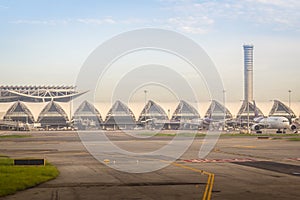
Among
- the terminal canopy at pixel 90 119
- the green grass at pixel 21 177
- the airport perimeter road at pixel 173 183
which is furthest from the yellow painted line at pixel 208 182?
the terminal canopy at pixel 90 119

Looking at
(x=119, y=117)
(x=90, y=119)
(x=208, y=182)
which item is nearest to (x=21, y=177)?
(x=208, y=182)

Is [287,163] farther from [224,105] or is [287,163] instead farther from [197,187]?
[224,105]

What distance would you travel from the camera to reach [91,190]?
72.9 feet

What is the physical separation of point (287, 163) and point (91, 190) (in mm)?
19835

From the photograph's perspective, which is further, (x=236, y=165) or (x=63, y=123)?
(x=63, y=123)

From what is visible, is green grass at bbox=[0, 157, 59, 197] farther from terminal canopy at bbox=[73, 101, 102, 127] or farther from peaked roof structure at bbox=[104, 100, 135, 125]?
peaked roof structure at bbox=[104, 100, 135, 125]

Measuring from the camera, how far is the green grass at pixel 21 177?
22567 millimetres

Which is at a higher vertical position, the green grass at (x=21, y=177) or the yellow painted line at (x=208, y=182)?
the green grass at (x=21, y=177)

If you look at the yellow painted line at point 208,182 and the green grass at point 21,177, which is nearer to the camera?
the yellow painted line at point 208,182

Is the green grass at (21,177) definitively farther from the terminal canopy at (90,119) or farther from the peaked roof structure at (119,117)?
the peaked roof structure at (119,117)

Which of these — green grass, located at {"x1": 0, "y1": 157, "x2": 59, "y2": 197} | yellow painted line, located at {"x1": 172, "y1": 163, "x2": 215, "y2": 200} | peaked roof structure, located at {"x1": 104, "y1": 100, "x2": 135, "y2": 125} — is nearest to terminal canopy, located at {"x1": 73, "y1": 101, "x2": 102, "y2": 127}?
peaked roof structure, located at {"x1": 104, "y1": 100, "x2": 135, "y2": 125}

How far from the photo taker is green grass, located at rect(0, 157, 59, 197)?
2257 centimetres

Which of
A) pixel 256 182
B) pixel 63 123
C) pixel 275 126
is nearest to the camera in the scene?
pixel 256 182

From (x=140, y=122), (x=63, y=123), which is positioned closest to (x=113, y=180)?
(x=140, y=122)
